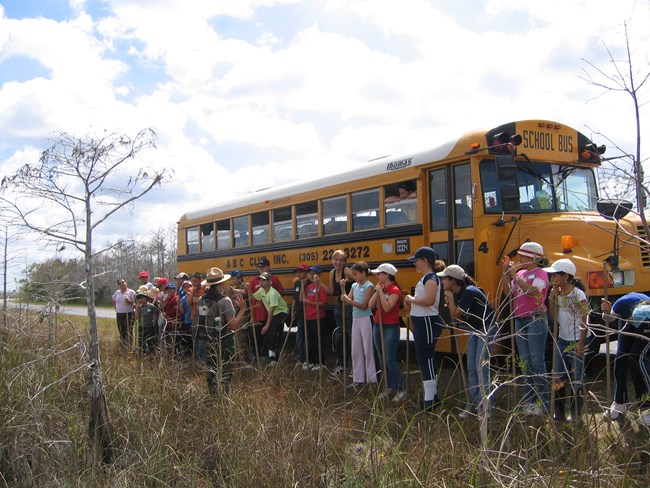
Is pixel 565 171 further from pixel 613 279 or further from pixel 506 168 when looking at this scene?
pixel 613 279

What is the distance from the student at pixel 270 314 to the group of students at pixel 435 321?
2 centimetres

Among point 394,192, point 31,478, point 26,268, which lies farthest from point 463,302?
point 26,268

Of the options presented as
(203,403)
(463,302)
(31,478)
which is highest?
(463,302)

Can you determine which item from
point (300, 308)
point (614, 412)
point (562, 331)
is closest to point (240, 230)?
point (300, 308)

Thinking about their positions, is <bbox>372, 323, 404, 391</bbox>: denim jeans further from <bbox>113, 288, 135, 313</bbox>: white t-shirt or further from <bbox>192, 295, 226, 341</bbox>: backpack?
<bbox>113, 288, 135, 313</bbox>: white t-shirt

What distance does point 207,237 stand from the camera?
45.7 feet

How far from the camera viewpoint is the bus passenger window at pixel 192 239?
1440cm

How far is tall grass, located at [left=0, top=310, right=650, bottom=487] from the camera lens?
12.7 ft

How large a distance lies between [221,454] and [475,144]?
15.6ft

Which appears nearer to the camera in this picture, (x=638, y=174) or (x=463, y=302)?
(x=638, y=174)

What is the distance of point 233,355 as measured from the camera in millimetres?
6852

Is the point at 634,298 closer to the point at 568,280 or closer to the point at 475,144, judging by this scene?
the point at 568,280

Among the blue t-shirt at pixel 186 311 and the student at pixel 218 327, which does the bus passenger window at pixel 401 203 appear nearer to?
the student at pixel 218 327

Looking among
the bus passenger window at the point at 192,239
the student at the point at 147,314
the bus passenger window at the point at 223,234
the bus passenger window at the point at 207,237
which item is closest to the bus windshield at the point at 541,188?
the student at the point at 147,314
